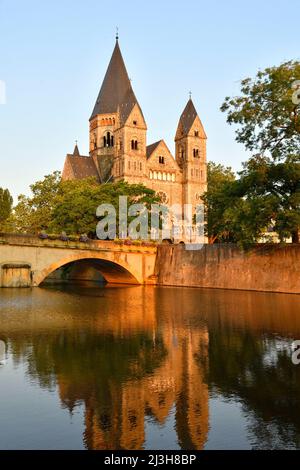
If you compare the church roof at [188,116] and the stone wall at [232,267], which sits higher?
the church roof at [188,116]

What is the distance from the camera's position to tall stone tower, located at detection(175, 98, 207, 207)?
100000mm

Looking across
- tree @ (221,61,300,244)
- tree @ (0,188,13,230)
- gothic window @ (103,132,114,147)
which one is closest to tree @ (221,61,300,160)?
tree @ (221,61,300,244)

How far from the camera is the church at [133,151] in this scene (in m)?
95.9

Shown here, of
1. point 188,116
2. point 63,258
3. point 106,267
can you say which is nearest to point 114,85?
point 188,116

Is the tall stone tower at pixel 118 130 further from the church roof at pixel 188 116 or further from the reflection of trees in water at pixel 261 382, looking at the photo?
the reflection of trees in water at pixel 261 382

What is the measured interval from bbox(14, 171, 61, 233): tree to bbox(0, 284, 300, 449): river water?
4578 centimetres

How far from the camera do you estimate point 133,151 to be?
314 ft

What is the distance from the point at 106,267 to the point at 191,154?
53.3 metres

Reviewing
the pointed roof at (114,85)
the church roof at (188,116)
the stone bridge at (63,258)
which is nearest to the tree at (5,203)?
the pointed roof at (114,85)

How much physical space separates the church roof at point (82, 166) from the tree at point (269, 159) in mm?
67605

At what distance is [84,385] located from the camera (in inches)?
447

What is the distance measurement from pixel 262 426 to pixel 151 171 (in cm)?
9007
